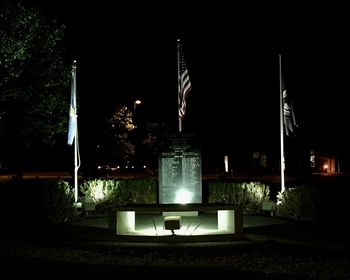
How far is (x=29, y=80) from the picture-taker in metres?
23.3

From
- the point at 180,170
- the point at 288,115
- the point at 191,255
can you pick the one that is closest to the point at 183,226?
the point at 180,170

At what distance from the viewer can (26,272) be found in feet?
36.1

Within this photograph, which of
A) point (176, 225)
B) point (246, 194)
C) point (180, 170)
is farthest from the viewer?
point (246, 194)

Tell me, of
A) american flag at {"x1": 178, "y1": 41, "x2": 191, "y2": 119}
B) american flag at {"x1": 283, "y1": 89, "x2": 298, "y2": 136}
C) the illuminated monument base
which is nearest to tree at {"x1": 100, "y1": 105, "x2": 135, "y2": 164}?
american flag at {"x1": 178, "y1": 41, "x2": 191, "y2": 119}

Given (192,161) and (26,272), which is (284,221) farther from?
(26,272)

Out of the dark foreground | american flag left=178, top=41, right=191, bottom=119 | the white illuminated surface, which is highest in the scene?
american flag left=178, top=41, right=191, bottom=119

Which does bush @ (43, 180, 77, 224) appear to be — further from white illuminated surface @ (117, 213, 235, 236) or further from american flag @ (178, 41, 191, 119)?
american flag @ (178, 41, 191, 119)

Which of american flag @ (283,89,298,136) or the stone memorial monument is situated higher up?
american flag @ (283,89,298,136)

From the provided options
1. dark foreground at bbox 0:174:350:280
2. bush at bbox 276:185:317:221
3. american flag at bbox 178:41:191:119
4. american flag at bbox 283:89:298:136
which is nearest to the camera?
dark foreground at bbox 0:174:350:280

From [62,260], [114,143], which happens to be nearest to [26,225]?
[62,260]

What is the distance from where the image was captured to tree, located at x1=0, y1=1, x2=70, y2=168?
21.9 metres

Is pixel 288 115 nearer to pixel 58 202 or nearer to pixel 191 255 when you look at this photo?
pixel 58 202

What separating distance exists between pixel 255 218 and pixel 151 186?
15.8ft

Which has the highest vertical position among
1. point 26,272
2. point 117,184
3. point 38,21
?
point 38,21
